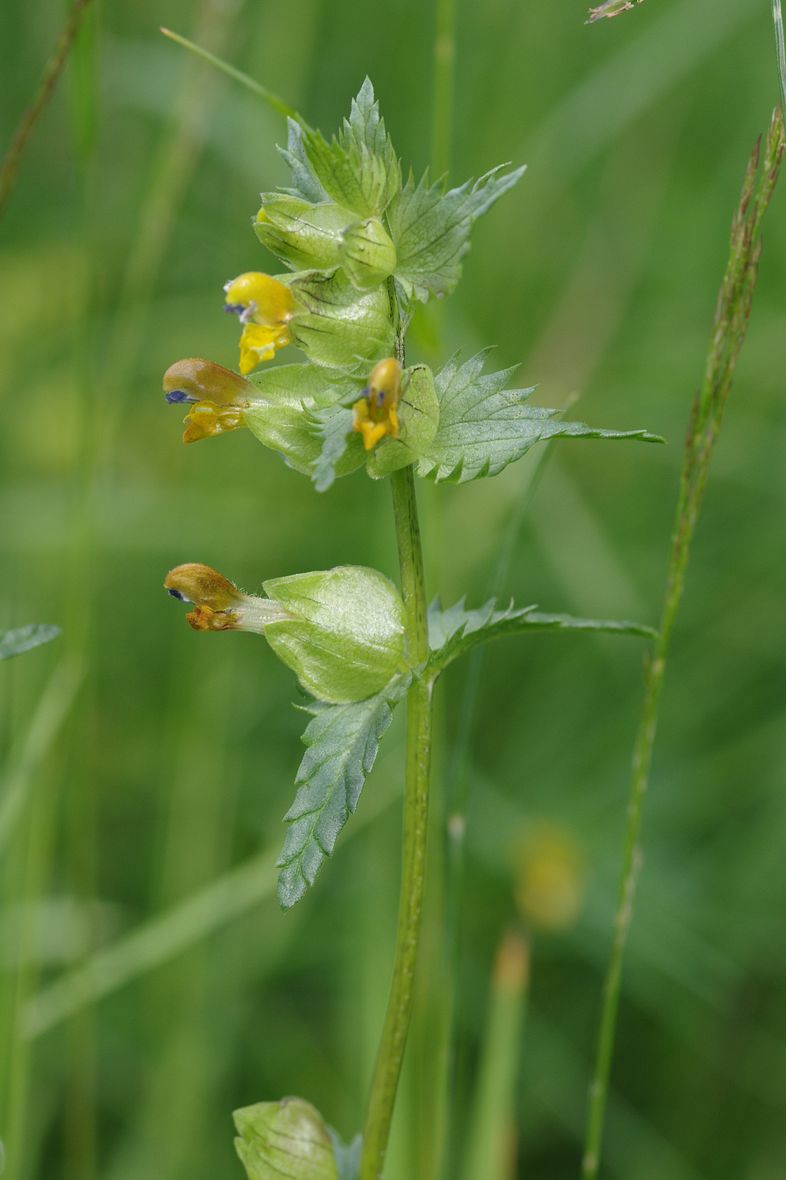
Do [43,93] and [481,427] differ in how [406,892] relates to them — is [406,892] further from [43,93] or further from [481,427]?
[43,93]

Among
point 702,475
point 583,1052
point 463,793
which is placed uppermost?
point 702,475

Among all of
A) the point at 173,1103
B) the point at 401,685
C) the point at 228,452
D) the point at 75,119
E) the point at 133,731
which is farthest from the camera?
the point at 228,452

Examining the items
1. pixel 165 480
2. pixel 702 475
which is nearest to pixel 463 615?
pixel 702 475

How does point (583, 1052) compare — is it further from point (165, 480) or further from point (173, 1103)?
point (165, 480)

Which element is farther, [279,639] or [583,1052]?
[583,1052]

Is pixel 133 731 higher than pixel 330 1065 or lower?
higher

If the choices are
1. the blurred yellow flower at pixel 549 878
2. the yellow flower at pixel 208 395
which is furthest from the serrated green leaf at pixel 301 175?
the blurred yellow flower at pixel 549 878

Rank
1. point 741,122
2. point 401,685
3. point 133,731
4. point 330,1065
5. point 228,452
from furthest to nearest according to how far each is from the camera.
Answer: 1. point 741,122
2. point 228,452
3. point 133,731
4. point 330,1065
5. point 401,685

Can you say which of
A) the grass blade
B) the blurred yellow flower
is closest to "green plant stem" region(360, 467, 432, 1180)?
the grass blade

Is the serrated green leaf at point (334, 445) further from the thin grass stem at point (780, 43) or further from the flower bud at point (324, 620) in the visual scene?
the thin grass stem at point (780, 43)
